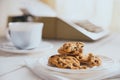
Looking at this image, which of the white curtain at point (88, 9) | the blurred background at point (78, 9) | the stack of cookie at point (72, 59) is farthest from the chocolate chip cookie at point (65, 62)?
the white curtain at point (88, 9)

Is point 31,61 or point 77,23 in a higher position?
point 77,23

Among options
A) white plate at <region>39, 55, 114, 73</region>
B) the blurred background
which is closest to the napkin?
white plate at <region>39, 55, 114, 73</region>

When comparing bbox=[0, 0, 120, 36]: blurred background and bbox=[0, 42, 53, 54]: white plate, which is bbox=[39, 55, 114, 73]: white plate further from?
bbox=[0, 0, 120, 36]: blurred background

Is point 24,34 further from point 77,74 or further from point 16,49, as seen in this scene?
point 77,74

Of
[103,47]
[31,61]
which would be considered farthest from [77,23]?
[31,61]

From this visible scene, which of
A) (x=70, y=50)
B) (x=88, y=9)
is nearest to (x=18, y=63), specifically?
(x=70, y=50)

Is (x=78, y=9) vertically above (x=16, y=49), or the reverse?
(x=78, y=9)

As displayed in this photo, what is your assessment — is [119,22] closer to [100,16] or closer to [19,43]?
[100,16]
